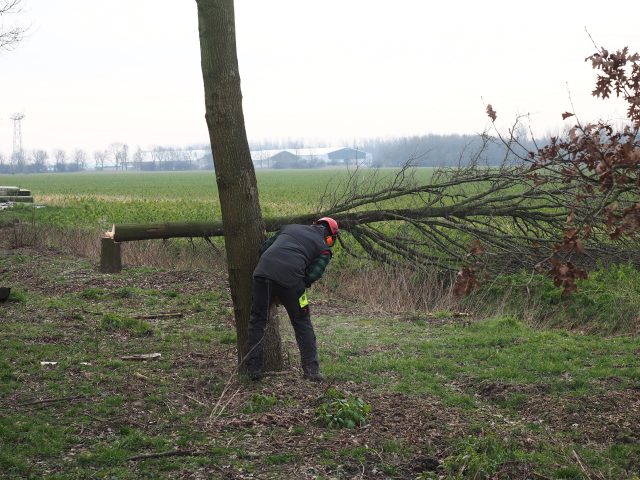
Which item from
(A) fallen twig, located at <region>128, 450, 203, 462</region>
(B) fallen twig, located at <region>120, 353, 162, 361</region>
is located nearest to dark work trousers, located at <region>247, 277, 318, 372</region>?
(B) fallen twig, located at <region>120, 353, 162, 361</region>

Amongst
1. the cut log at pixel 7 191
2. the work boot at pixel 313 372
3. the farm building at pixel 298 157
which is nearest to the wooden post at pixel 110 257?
the work boot at pixel 313 372

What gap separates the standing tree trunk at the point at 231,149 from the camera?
7793 millimetres

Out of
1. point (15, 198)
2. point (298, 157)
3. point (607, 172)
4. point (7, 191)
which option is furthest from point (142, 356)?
point (298, 157)

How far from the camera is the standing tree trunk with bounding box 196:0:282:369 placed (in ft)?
25.6

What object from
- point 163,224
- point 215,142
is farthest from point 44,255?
point 215,142

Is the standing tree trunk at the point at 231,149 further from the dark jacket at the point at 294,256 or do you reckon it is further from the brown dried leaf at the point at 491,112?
the brown dried leaf at the point at 491,112

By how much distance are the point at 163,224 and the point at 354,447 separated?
9624 mm

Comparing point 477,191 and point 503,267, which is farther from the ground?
point 477,191

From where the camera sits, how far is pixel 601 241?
43.6 feet

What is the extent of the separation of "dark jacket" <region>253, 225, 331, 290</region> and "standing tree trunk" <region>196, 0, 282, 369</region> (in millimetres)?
265

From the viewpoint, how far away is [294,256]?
7.96m

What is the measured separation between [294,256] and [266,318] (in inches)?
26.7

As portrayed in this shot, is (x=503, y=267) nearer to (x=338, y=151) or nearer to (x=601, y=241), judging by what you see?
(x=601, y=241)

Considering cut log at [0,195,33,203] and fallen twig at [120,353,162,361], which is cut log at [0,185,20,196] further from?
fallen twig at [120,353,162,361]
